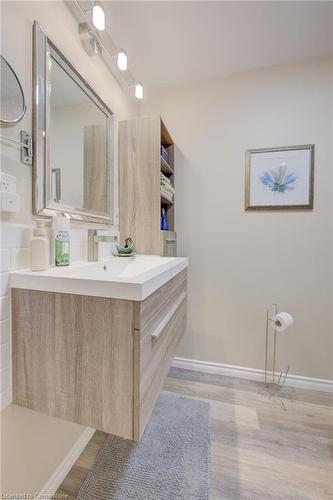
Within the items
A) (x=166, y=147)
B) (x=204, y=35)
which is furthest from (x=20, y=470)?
(x=204, y=35)

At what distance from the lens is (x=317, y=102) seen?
158cm

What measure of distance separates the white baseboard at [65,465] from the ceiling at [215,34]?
2.27m

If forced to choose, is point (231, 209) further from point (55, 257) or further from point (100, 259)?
point (55, 257)

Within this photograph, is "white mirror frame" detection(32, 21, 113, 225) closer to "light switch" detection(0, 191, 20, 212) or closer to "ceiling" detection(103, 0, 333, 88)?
"light switch" detection(0, 191, 20, 212)

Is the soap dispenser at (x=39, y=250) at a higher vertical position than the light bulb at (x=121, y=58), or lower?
lower

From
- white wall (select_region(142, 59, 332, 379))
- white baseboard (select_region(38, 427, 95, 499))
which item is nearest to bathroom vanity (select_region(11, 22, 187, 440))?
white baseboard (select_region(38, 427, 95, 499))

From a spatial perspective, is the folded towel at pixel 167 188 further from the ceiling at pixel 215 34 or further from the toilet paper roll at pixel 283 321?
the toilet paper roll at pixel 283 321

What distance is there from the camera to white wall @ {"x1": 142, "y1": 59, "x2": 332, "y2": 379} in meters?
1.61

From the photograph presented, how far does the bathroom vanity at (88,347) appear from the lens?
25.1 inches

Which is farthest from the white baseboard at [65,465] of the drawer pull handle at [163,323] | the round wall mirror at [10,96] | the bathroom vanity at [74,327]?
the round wall mirror at [10,96]

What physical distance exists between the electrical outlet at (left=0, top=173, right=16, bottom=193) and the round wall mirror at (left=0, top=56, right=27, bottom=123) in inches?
6.7

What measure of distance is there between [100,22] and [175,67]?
76 centimetres

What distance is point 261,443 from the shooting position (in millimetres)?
1221

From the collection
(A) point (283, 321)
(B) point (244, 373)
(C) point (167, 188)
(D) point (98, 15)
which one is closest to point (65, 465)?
(B) point (244, 373)
